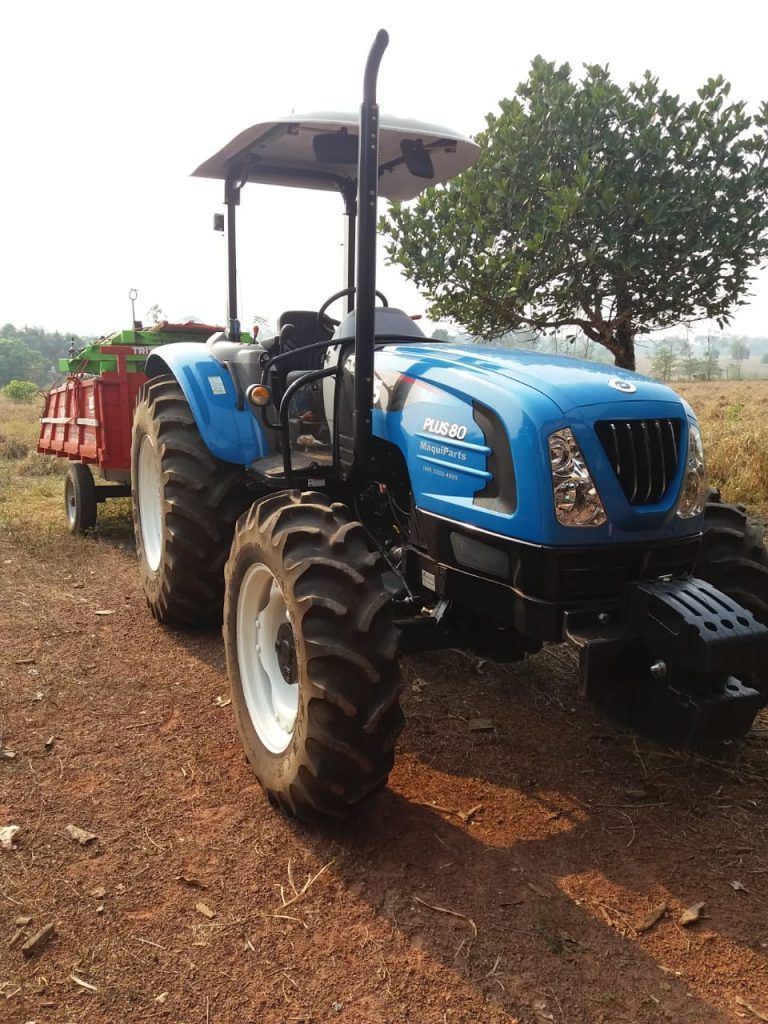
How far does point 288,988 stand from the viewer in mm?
2076

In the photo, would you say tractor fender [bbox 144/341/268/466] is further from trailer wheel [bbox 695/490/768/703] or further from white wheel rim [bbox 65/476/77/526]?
white wheel rim [bbox 65/476/77/526]

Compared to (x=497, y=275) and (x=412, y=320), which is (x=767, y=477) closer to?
(x=497, y=275)

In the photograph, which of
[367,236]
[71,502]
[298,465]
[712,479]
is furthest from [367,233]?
[712,479]

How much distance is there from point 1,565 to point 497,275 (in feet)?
15.8

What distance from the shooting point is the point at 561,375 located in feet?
8.98

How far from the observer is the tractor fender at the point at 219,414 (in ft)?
13.1

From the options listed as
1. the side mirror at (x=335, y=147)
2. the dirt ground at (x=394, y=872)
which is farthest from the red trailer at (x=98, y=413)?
the side mirror at (x=335, y=147)

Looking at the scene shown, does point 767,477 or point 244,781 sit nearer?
point 244,781

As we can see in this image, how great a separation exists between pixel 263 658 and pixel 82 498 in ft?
13.6

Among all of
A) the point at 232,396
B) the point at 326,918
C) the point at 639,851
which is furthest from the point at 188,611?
the point at 639,851

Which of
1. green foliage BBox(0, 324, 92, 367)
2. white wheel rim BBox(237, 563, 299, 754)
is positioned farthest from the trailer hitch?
green foliage BBox(0, 324, 92, 367)

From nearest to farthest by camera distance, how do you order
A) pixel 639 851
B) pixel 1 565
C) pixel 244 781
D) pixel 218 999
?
pixel 218 999 → pixel 639 851 → pixel 244 781 → pixel 1 565

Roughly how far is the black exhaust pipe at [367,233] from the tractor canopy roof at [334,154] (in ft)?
2.40

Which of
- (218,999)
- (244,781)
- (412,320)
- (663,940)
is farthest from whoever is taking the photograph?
(412,320)
